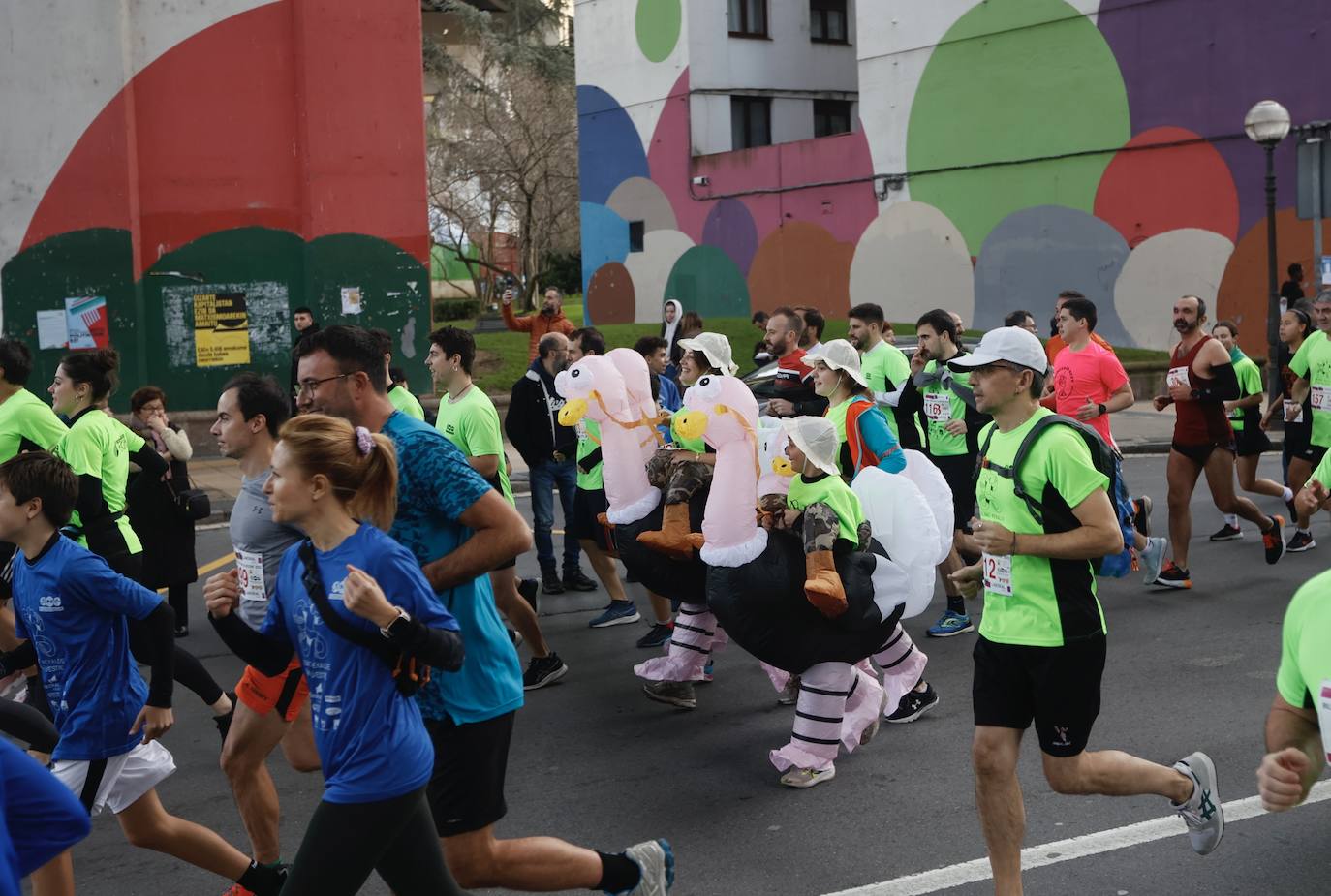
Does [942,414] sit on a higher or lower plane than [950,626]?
higher

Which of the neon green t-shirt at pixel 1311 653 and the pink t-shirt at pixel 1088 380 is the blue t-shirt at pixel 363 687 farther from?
the pink t-shirt at pixel 1088 380

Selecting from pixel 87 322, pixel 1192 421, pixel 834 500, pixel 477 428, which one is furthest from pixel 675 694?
pixel 87 322

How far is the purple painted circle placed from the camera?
35.1 m

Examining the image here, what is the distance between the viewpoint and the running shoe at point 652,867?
4.65 m

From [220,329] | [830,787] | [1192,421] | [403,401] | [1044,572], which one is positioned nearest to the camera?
[1044,572]

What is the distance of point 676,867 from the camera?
5625 millimetres

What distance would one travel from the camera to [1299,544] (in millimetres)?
11367

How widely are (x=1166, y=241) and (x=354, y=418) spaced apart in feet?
77.2

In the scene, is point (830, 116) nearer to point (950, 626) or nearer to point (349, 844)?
point (950, 626)

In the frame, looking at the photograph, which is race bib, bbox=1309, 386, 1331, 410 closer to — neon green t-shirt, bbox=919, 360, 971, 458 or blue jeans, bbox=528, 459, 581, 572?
neon green t-shirt, bbox=919, 360, 971, 458

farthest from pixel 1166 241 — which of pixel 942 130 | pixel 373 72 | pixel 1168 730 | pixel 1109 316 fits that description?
pixel 1168 730

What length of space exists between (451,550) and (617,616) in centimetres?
Result: 554

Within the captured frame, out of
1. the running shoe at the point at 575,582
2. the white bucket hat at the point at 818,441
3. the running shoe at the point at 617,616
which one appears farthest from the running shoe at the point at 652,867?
the running shoe at the point at 575,582

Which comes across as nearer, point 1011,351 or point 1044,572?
point 1044,572
